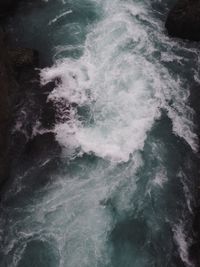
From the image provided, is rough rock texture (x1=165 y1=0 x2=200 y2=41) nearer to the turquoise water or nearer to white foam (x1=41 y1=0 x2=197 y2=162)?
the turquoise water

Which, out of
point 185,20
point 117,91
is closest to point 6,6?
point 117,91

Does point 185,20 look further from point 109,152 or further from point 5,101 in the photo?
point 5,101

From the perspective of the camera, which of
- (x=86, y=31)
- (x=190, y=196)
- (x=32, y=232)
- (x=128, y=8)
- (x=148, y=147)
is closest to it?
(x=32, y=232)

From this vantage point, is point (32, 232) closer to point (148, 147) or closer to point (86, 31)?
point (148, 147)

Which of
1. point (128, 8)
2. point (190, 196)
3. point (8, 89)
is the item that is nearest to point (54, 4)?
point (128, 8)

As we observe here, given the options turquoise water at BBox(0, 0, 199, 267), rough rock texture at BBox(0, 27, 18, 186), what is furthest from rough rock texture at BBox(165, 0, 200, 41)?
rough rock texture at BBox(0, 27, 18, 186)

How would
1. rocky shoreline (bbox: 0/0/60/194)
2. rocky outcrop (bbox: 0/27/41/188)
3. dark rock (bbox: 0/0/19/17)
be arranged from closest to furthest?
1. rocky outcrop (bbox: 0/27/41/188)
2. rocky shoreline (bbox: 0/0/60/194)
3. dark rock (bbox: 0/0/19/17)
